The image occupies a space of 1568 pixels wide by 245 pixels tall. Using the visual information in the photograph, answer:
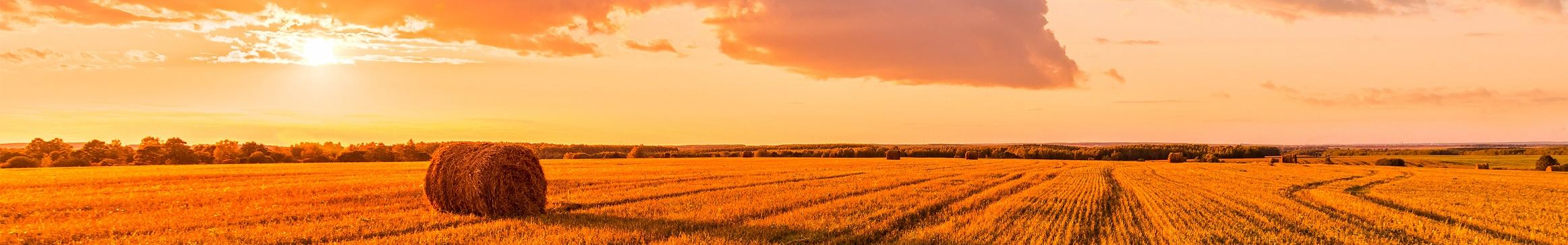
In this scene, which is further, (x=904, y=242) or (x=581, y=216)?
(x=581, y=216)

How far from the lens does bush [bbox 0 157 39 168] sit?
4456cm

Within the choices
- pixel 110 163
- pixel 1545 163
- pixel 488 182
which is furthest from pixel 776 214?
pixel 1545 163

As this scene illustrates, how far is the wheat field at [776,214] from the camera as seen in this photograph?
33.5 ft

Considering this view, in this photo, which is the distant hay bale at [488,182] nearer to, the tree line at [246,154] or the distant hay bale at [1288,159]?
the tree line at [246,154]

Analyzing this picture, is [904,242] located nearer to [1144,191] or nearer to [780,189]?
[780,189]

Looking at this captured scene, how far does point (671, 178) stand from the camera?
76.5 ft

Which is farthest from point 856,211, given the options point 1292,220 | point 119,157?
point 119,157

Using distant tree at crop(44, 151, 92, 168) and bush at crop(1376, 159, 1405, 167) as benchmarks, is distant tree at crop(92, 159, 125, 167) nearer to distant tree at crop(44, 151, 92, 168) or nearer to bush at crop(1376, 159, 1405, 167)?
distant tree at crop(44, 151, 92, 168)

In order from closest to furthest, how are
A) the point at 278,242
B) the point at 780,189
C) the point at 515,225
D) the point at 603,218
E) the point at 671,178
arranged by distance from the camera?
the point at 278,242 < the point at 515,225 < the point at 603,218 < the point at 780,189 < the point at 671,178

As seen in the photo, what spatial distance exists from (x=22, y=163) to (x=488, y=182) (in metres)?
50.6

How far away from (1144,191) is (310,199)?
63.7ft

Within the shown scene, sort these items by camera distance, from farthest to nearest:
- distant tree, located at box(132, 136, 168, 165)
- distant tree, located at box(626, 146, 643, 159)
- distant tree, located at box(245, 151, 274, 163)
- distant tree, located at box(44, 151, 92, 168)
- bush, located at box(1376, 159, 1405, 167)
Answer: bush, located at box(1376, 159, 1405, 167)
distant tree, located at box(626, 146, 643, 159)
distant tree, located at box(245, 151, 274, 163)
distant tree, located at box(132, 136, 168, 165)
distant tree, located at box(44, 151, 92, 168)

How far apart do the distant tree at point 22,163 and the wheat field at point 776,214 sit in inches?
1180

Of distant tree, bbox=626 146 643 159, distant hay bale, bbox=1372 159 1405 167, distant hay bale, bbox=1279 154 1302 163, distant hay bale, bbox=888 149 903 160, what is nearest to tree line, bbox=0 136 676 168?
distant tree, bbox=626 146 643 159
